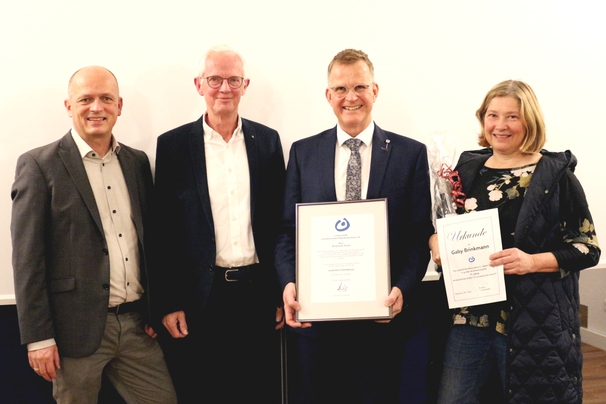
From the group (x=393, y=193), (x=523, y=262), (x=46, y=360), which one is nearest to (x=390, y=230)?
(x=393, y=193)

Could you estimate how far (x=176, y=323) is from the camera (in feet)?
7.91

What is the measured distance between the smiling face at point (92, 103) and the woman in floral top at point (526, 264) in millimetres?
1552

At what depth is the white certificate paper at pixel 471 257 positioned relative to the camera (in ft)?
6.86

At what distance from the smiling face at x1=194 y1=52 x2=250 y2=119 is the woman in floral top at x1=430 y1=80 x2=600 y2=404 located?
3.64 ft

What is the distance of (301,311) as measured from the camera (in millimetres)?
2137

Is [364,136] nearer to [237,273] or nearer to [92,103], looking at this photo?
Result: [237,273]

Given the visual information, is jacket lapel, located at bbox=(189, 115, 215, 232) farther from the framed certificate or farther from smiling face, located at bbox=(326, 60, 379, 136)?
smiling face, located at bbox=(326, 60, 379, 136)

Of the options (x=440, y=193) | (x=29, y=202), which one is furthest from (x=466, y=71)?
(x=29, y=202)

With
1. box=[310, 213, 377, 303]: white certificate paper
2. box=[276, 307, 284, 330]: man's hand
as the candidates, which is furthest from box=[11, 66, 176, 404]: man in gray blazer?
box=[310, 213, 377, 303]: white certificate paper

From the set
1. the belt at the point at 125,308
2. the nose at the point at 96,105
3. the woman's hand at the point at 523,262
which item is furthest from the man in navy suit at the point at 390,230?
the nose at the point at 96,105

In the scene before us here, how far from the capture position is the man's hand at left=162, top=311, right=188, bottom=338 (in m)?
2.40

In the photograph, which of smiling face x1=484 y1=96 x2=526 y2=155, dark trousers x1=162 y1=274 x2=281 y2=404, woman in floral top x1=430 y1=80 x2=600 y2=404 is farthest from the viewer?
dark trousers x1=162 y1=274 x2=281 y2=404

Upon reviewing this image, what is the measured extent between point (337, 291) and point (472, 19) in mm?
1823

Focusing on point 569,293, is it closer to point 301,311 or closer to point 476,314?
point 476,314
